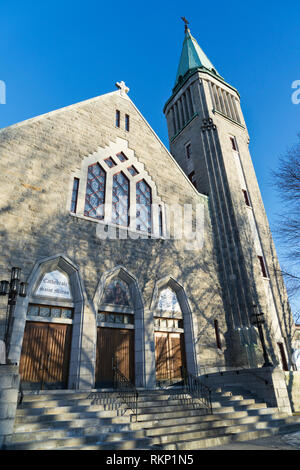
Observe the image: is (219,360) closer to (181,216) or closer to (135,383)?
(135,383)

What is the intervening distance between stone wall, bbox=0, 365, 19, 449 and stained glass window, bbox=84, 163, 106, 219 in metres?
7.09

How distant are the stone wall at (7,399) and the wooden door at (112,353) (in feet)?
14.7


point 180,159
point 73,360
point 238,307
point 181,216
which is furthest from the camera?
point 180,159

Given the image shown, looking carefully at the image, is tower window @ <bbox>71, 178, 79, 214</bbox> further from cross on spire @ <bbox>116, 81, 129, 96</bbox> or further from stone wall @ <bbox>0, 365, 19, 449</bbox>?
cross on spire @ <bbox>116, 81, 129, 96</bbox>

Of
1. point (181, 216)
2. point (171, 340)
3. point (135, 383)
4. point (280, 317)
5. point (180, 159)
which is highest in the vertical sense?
point (180, 159)

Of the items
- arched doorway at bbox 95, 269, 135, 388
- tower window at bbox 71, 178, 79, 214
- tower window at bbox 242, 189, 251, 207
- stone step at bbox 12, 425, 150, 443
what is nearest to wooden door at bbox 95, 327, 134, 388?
arched doorway at bbox 95, 269, 135, 388

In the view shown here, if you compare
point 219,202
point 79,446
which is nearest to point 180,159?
point 219,202

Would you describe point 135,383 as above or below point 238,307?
below

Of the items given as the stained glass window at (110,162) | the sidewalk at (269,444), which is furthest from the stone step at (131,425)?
the stained glass window at (110,162)

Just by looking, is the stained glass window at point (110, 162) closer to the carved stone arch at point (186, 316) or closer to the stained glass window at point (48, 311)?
the carved stone arch at point (186, 316)

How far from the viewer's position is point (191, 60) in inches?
901

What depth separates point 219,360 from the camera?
1249 cm

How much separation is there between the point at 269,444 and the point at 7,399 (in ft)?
18.8
